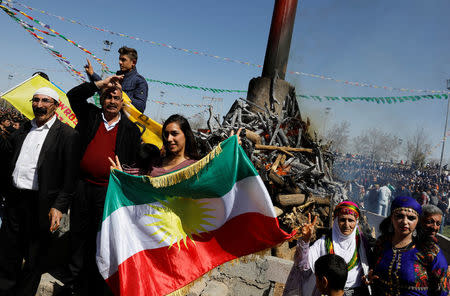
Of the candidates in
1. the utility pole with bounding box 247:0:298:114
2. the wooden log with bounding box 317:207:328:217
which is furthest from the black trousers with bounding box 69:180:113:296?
the utility pole with bounding box 247:0:298:114

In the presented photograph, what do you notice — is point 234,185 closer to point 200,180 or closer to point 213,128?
point 200,180

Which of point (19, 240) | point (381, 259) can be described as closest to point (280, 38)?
point (381, 259)

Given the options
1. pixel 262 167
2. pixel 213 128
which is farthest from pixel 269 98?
pixel 262 167

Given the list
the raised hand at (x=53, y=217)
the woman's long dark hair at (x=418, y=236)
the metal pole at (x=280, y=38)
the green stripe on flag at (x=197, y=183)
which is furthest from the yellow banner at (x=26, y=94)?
the woman's long dark hair at (x=418, y=236)

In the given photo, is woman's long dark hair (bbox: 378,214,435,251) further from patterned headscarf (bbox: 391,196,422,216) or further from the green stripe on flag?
the green stripe on flag

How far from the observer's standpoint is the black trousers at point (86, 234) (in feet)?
9.50

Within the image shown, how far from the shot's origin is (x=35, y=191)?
2867 mm

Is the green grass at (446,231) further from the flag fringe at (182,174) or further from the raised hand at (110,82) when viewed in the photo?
the raised hand at (110,82)

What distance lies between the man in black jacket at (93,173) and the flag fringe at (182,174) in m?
0.51

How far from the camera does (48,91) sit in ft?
9.45

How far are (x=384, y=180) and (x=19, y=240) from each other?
74.8 ft

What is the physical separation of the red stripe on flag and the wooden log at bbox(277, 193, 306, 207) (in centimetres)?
208

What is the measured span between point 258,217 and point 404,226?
1206mm

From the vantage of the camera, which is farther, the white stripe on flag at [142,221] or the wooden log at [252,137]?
the wooden log at [252,137]
